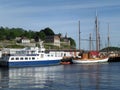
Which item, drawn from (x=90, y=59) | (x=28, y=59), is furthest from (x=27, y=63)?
(x=90, y=59)

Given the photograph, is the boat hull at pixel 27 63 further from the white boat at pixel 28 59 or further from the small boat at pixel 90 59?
the small boat at pixel 90 59

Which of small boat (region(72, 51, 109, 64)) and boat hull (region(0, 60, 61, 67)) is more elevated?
small boat (region(72, 51, 109, 64))

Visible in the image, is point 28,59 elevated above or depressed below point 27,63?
above

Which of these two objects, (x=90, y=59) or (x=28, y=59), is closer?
(x=28, y=59)

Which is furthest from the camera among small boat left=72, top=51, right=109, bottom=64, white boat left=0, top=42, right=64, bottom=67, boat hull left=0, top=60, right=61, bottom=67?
small boat left=72, top=51, right=109, bottom=64

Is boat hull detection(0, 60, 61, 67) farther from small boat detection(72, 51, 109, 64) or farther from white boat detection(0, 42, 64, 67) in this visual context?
small boat detection(72, 51, 109, 64)

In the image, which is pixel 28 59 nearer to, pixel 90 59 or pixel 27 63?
pixel 27 63

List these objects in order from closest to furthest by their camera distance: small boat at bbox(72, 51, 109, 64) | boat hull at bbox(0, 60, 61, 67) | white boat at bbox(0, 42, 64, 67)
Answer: boat hull at bbox(0, 60, 61, 67) → white boat at bbox(0, 42, 64, 67) → small boat at bbox(72, 51, 109, 64)

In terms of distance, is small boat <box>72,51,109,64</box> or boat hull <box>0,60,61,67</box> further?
small boat <box>72,51,109,64</box>

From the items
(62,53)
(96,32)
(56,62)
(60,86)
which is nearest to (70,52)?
(62,53)

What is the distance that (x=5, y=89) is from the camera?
48.9 metres

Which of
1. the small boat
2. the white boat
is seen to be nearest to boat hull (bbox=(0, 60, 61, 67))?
the white boat

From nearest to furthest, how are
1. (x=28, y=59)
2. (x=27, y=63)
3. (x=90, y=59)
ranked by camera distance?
(x=27, y=63) < (x=28, y=59) < (x=90, y=59)

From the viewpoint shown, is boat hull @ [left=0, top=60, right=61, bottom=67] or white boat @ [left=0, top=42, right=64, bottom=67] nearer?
boat hull @ [left=0, top=60, right=61, bottom=67]
